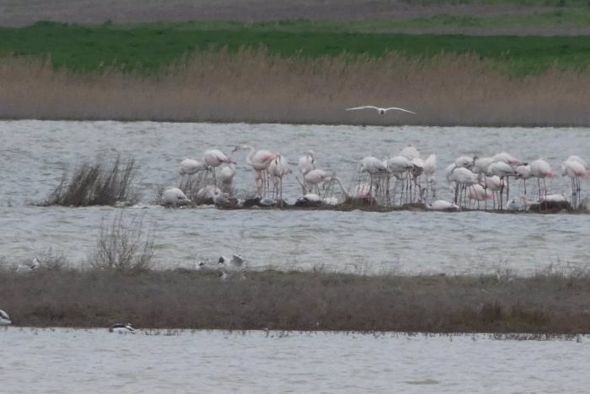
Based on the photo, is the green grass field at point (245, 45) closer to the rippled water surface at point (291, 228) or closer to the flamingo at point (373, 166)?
the rippled water surface at point (291, 228)

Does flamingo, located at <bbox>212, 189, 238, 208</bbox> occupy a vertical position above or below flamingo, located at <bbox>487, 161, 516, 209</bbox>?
below

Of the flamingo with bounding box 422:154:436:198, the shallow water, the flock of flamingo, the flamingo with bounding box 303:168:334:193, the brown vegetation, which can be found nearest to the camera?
the shallow water

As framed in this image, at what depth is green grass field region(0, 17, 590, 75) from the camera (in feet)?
106

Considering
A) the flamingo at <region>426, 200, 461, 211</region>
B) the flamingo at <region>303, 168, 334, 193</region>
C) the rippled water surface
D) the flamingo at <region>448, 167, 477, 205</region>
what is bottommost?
the rippled water surface

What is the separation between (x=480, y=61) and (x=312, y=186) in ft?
43.6

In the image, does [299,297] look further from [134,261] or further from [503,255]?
[503,255]

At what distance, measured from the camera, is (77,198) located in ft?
55.8

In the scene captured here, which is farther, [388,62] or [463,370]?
[388,62]

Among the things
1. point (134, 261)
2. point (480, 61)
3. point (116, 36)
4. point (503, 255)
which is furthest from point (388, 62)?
point (134, 261)

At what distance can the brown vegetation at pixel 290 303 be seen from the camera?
1078cm

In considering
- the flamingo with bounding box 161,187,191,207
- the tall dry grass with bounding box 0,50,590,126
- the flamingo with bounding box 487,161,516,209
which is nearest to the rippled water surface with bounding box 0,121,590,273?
the flamingo with bounding box 161,187,191,207

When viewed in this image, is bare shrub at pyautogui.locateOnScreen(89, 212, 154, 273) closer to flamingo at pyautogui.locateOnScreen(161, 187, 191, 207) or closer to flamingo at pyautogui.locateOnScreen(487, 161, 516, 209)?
flamingo at pyautogui.locateOnScreen(161, 187, 191, 207)

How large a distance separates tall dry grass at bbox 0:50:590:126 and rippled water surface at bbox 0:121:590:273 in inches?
91.4

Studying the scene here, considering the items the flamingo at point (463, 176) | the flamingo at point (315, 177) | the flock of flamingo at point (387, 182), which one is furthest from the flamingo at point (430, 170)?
the flamingo at point (315, 177)
